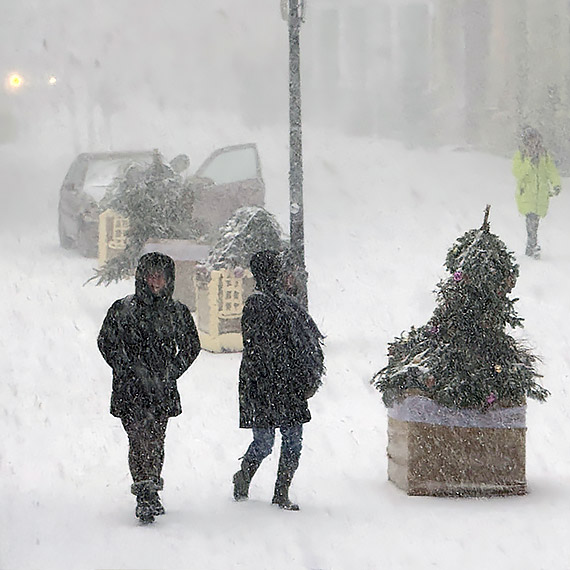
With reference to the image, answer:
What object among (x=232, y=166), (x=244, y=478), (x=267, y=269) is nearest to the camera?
(x=267, y=269)

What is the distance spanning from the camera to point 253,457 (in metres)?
7.60

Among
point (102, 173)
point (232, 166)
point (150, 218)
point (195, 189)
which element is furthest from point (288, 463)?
point (102, 173)

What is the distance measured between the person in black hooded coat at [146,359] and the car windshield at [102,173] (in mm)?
13360

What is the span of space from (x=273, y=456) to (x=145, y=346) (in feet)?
7.26

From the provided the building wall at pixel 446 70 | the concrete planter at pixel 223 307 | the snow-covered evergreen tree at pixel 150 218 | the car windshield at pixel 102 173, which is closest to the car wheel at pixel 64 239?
the car windshield at pixel 102 173

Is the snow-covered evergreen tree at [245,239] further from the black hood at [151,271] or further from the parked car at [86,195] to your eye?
the parked car at [86,195]

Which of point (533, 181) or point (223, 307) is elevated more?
point (533, 181)

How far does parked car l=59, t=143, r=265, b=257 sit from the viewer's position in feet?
64.5

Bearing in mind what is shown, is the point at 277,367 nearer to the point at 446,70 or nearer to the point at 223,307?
the point at 223,307

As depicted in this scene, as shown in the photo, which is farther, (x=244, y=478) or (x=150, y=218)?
(x=150, y=218)

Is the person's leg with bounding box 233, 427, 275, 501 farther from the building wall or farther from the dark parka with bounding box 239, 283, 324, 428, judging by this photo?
the building wall

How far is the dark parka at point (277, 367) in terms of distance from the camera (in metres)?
7.41

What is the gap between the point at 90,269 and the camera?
1898 cm

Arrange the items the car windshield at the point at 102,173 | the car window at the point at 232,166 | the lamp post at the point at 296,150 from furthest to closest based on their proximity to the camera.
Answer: the car windshield at the point at 102,173 < the car window at the point at 232,166 < the lamp post at the point at 296,150
